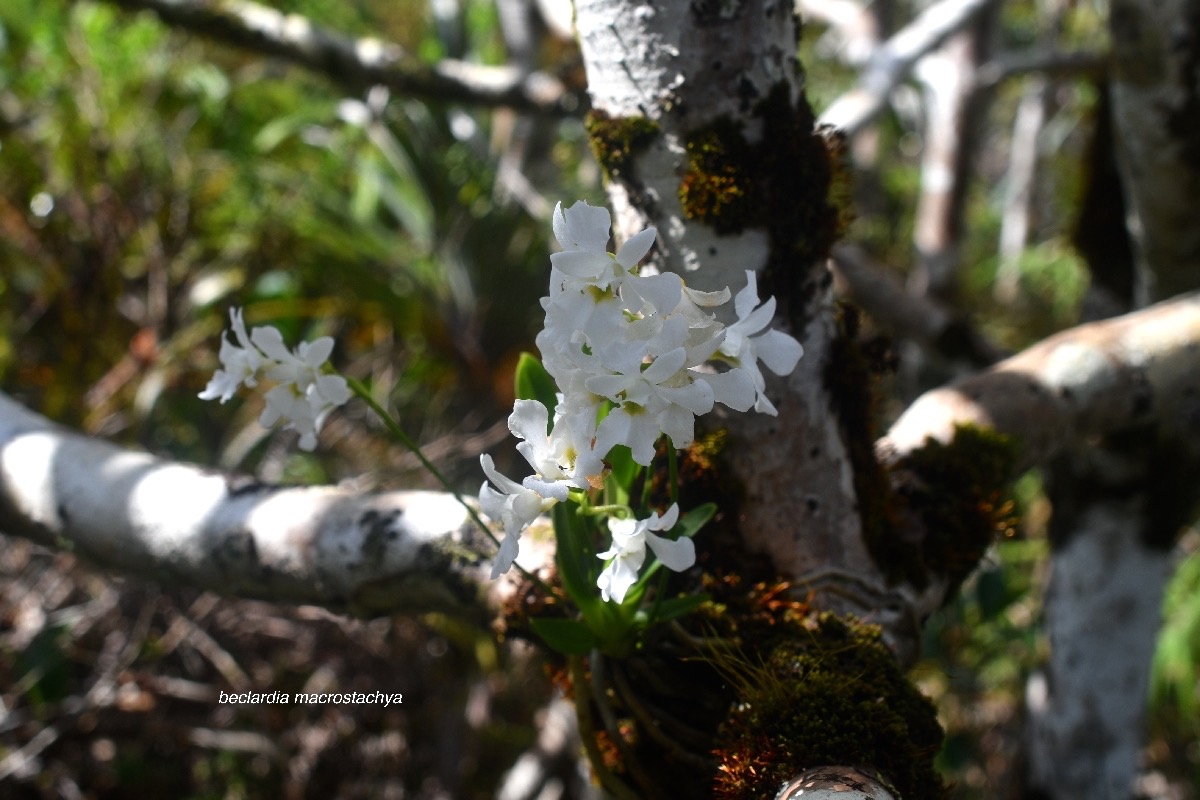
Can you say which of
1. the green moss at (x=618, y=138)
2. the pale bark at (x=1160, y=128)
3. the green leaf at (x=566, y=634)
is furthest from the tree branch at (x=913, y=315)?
the green leaf at (x=566, y=634)

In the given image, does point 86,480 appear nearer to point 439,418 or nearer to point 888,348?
point 888,348

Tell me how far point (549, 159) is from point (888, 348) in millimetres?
2910

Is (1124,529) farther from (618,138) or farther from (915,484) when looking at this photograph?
(618,138)

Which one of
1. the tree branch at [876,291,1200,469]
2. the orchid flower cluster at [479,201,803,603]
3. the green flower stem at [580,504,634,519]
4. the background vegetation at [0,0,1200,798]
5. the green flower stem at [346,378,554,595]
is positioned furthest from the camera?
the background vegetation at [0,0,1200,798]

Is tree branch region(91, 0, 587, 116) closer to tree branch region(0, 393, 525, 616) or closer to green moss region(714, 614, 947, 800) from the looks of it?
tree branch region(0, 393, 525, 616)

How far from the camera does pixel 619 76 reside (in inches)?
42.6

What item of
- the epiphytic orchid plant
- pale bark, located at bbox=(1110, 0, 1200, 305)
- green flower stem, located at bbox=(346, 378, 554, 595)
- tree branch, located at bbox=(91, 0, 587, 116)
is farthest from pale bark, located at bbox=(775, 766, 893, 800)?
tree branch, located at bbox=(91, 0, 587, 116)

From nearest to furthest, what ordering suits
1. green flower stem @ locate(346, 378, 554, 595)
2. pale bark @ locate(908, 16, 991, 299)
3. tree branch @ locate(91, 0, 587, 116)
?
green flower stem @ locate(346, 378, 554, 595) → tree branch @ locate(91, 0, 587, 116) → pale bark @ locate(908, 16, 991, 299)

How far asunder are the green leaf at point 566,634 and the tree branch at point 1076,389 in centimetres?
62

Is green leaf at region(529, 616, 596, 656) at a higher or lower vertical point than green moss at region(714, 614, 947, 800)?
higher

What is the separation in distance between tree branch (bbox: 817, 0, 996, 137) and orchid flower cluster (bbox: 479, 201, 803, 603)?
7.74 ft

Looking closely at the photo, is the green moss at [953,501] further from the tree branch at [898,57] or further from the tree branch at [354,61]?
the tree branch at [354,61]

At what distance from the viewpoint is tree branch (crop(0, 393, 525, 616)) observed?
1243 millimetres

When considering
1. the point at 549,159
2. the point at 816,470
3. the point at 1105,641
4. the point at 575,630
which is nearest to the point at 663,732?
the point at 575,630
